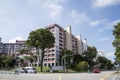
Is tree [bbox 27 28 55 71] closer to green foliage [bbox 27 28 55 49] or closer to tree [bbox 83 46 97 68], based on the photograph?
green foliage [bbox 27 28 55 49]

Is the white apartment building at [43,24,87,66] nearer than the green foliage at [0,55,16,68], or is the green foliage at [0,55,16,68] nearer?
the white apartment building at [43,24,87,66]

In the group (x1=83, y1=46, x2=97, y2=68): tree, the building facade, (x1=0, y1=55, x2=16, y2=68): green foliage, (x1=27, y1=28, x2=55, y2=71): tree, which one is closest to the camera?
(x1=27, y1=28, x2=55, y2=71): tree

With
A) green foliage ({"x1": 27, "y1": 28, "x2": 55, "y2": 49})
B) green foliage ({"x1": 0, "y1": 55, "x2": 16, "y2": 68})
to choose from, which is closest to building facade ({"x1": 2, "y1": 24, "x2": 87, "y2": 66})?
green foliage ({"x1": 0, "y1": 55, "x2": 16, "y2": 68})

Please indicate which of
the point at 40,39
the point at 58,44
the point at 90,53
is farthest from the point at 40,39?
the point at 90,53

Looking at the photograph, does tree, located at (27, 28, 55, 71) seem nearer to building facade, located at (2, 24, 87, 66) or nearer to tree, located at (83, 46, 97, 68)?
building facade, located at (2, 24, 87, 66)

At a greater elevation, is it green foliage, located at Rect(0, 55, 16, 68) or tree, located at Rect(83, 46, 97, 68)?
tree, located at Rect(83, 46, 97, 68)

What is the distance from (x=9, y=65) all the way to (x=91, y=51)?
49.1 m

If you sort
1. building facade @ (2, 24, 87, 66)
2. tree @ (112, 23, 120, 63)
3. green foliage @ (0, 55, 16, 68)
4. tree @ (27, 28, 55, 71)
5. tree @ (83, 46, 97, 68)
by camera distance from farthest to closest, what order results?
tree @ (83, 46, 97, 68)
green foliage @ (0, 55, 16, 68)
building facade @ (2, 24, 87, 66)
tree @ (27, 28, 55, 71)
tree @ (112, 23, 120, 63)

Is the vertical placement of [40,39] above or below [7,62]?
above

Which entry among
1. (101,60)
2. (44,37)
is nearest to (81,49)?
(101,60)

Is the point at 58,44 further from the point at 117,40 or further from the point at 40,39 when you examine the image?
the point at 117,40

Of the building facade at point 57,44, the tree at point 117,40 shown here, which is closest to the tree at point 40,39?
the tree at point 117,40

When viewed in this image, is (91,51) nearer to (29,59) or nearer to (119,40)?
(29,59)

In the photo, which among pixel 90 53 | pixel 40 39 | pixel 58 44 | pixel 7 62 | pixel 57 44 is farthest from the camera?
pixel 90 53
